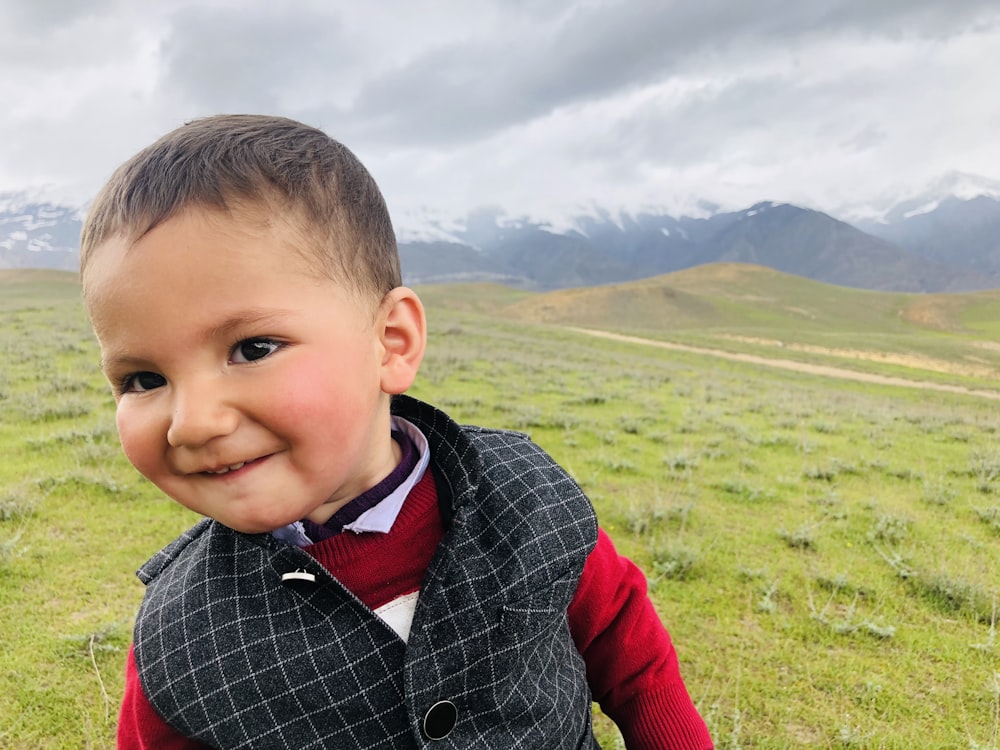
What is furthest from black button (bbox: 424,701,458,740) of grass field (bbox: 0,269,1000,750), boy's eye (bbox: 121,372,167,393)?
grass field (bbox: 0,269,1000,750)

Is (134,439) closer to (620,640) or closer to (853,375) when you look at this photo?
(620,640)

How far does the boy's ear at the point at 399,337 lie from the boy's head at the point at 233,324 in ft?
0.24

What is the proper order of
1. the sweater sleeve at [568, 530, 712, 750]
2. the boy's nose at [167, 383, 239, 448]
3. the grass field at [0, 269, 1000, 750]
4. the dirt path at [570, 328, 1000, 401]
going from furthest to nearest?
the dirt path at [570, 328, 1000, 401], the grass field at [0, 269, 1000, 750], the sweater sleeve at [568, 530, 712, 750], the boy's nose at [167, 383, 239, 448]

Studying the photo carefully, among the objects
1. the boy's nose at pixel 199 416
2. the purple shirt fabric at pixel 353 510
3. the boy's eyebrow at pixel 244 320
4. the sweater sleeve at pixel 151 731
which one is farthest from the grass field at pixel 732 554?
the boy's eyebrow at pixel 244 320

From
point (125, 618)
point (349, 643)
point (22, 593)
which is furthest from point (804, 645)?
point (22, 593)

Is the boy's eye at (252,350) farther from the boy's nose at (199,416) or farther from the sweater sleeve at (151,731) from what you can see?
the sweater sleeve at (151,731)

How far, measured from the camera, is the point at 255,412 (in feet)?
3.72

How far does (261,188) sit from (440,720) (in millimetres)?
1213

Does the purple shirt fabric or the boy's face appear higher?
the boy's face

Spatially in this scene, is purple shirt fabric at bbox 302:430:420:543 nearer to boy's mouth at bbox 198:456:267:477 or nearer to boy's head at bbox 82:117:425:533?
boy's head at bbox 82:117:425:533

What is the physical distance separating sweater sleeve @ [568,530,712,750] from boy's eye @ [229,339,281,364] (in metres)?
1.09

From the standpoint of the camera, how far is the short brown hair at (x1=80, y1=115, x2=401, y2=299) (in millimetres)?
1177

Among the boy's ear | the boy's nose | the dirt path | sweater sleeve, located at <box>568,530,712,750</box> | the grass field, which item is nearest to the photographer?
the boy's nose

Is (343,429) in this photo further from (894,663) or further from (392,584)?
(894,663)
